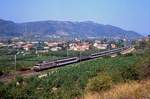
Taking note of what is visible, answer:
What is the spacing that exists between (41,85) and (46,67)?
17607 mm

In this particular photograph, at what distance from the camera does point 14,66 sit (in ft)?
157

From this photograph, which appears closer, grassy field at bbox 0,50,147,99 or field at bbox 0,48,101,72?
grassy field at bbox 0,50,147,99

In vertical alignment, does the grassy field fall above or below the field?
above

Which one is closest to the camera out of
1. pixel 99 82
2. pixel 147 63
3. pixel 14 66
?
pixel 99 82

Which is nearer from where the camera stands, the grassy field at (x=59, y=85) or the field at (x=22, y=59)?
the grassy field at (x=59, y=85)

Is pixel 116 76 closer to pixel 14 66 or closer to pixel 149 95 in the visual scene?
pixel 149 95

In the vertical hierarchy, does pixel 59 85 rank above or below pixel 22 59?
above

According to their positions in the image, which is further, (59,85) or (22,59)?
Result: (22,59)

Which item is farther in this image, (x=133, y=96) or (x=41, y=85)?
(x=41, y=85)

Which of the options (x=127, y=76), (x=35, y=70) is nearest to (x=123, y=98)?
(x=127, y=76)

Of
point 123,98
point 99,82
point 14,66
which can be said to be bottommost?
point 14,66

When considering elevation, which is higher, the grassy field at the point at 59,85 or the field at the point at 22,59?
the grassy field at the point at 59,85

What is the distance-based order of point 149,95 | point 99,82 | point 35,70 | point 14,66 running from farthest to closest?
point 14,66
point 35,70
point 99,82
point 149,95

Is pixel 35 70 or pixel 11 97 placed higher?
pixel 11 97
